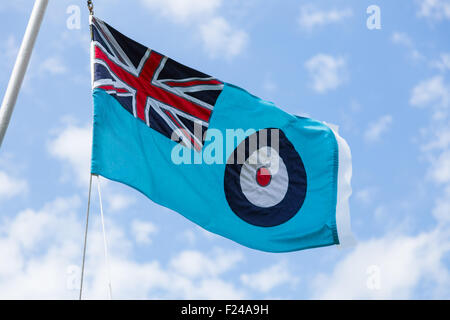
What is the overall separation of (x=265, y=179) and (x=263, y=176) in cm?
7

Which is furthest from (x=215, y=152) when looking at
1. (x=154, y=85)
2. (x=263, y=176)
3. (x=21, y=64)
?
(x=21, y=64)

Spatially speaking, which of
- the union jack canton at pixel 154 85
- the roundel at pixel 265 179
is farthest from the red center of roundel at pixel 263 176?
the union jack canton at pixel 154 85

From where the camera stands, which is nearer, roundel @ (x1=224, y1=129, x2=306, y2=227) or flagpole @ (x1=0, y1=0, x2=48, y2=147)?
flagpole @ (x1=0, y1=0, x2=48, y2=147)

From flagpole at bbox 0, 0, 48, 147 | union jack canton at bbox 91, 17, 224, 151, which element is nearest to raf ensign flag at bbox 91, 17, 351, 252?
union jack canton at bbox 91, 17, 224, 151

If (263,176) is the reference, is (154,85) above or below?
above

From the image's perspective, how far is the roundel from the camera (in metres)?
13.3

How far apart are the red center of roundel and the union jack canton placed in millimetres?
1353

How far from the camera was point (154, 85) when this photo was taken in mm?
13203

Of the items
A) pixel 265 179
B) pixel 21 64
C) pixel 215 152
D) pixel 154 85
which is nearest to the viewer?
pixel 21 64

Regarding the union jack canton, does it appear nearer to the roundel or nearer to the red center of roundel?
the roundel

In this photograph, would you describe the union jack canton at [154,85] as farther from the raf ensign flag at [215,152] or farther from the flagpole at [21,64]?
the flagpole at [21,64]

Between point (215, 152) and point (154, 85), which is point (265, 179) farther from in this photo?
point (154, 85)

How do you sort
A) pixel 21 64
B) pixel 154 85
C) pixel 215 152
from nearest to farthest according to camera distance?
pixel 21 64
pixel 154 85
pixel 215 152

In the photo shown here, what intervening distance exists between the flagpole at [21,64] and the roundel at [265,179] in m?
4.99
